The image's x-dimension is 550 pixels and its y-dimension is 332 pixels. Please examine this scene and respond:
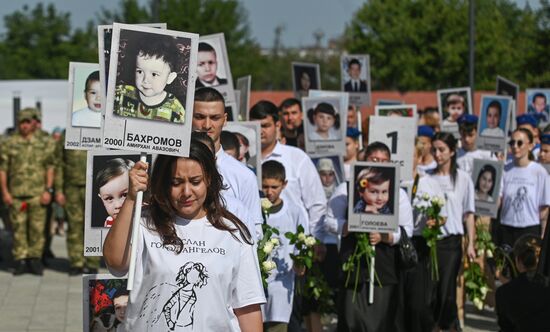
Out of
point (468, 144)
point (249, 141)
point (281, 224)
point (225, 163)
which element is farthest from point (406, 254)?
point (468, 144)

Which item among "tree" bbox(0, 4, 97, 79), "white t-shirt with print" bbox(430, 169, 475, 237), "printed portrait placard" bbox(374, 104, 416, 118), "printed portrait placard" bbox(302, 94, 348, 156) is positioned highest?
"tree" bbox(0, 4, 97, 79)

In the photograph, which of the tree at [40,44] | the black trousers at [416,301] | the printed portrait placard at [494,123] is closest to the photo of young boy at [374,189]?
the black trousers at [416,301]

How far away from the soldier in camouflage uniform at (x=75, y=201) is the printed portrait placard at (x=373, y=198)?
265 inches

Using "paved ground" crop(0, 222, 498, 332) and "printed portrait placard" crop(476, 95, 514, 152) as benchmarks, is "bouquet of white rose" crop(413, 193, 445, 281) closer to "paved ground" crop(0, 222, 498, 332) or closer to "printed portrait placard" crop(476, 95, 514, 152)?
"paved ground" crop(0, 222, 498, 332)

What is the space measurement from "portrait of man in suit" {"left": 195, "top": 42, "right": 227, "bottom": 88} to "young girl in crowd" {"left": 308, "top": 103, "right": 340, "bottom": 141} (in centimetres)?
221

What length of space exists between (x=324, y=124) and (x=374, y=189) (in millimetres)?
3183

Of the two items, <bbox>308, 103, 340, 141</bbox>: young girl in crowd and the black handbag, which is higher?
<bbox>308, 103, 340, 141</bbox>: young girl in crowd

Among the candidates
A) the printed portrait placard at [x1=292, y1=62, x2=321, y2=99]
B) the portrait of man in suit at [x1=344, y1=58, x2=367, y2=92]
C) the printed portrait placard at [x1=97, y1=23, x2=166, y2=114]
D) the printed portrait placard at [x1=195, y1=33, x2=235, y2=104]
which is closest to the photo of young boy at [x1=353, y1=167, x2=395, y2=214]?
the printed portrait placard at [x1=195, y1=33, x2=235, y2=104]

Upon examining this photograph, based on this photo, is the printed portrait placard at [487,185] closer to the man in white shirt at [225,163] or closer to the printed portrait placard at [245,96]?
the printed portrait placard at [245,96]

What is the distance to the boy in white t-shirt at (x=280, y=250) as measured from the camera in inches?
356

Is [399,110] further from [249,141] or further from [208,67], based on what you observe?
[249,141]

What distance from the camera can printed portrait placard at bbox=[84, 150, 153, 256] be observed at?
6.82 m

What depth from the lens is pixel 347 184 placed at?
10.0 m

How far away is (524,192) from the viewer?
12.8 meters
